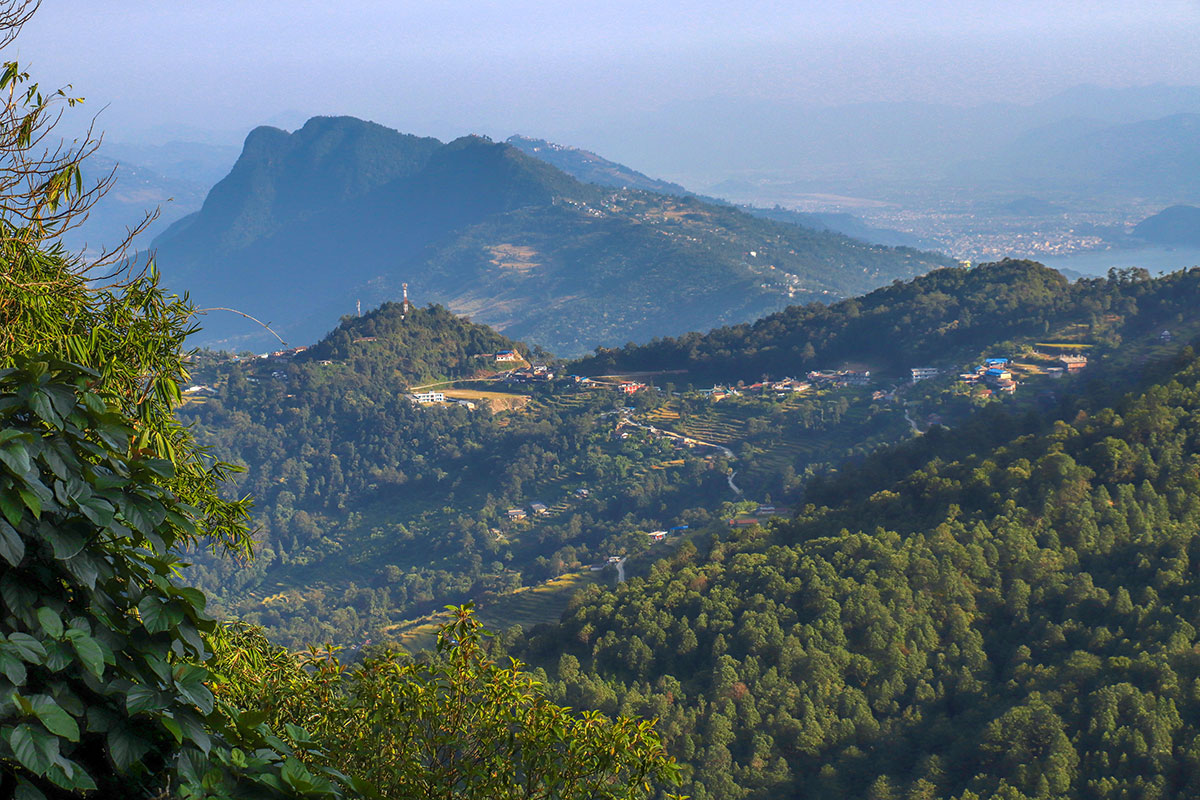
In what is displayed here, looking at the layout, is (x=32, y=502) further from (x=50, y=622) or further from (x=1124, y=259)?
(x=1124, y=259)

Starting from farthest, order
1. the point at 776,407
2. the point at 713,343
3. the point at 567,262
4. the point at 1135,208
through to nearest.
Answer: the point at 1135,208
the point at 567,262
the point at 713,343
the point at 776,407

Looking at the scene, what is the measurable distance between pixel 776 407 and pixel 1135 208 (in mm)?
102503

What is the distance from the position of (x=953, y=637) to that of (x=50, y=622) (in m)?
11.2

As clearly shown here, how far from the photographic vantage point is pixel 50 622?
5.93 ft

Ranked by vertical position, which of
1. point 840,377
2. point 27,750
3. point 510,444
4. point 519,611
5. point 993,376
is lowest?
point 519,611

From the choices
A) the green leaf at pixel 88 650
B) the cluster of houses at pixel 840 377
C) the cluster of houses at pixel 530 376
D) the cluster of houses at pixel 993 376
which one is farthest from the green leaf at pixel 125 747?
the cluster of houses at pixel 530 376

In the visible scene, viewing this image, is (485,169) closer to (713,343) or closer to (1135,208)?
(1135,208)

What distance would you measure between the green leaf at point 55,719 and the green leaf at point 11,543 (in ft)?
0.88

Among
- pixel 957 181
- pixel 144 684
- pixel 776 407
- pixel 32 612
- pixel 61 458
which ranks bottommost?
pixel 776 407

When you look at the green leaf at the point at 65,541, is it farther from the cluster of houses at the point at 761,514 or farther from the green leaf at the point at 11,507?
the cluster of houses at the point at 761,514

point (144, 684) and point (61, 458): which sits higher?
point (61, 458)

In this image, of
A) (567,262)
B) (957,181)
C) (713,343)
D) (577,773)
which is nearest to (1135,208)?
(957,181)

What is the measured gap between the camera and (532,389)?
130 ft

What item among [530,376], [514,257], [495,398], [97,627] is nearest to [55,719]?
[97,627]
